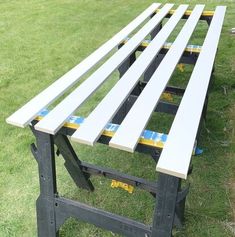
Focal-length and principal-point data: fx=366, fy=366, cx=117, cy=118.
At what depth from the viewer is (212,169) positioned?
265 cm

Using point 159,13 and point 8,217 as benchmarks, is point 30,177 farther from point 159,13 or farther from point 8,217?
point 159,13

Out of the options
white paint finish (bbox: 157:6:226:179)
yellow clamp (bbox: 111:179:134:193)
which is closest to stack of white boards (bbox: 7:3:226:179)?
white paint finish (bbox: 157:6:226:179)

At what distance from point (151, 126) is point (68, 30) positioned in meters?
2.98

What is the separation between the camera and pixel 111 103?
1824 millimetres

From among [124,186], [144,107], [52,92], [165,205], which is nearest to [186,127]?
[144,107]

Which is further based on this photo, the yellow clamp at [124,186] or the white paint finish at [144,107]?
the yellow clamp at [124,186]

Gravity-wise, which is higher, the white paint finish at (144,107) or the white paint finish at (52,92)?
the white paint finish at (144,107)

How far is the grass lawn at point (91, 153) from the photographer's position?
2.28 metres

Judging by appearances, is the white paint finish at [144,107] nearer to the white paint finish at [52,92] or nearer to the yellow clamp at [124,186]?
the white paint finish at [52,92]

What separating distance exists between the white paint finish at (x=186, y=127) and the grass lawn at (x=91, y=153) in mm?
790

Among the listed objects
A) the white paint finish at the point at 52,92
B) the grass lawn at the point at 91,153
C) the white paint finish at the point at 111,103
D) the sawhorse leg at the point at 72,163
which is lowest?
the grass lawn at the point at 91,153

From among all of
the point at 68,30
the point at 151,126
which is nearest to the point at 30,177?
the point at 151,126

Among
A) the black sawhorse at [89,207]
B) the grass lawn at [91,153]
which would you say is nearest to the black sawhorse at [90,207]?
the black sawhorse at [89,207]

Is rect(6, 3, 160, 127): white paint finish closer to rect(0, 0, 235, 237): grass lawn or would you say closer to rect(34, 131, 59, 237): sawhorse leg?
rect(34, 131, 59, 237): sawhorse leg
